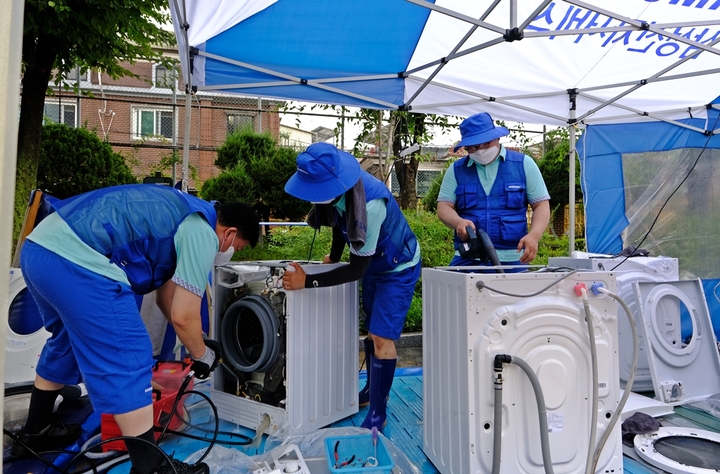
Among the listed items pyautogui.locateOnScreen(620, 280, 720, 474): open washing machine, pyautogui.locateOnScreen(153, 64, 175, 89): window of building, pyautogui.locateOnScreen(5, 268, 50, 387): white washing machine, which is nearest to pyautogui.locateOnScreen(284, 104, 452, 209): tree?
pyautogui.locateOnScreen(153, 64, 175, 89): window of building

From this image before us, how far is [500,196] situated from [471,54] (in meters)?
1.52

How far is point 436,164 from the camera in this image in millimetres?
12250

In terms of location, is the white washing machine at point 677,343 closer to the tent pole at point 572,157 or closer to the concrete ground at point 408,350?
the tent pole at point 572,157

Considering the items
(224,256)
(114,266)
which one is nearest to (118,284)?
(114,266)

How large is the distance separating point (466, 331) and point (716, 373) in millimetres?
2429

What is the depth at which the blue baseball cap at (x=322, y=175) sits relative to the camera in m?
2.24

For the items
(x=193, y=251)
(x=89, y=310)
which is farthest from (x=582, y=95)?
(x=89, y=310)

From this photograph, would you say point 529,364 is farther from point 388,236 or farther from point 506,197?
point 506,197

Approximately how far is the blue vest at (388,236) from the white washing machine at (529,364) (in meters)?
0.64

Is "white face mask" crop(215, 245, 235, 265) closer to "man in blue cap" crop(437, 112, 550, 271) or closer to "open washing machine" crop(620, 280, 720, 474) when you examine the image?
"man in blue cap" crop(437, 112, 550, 271)

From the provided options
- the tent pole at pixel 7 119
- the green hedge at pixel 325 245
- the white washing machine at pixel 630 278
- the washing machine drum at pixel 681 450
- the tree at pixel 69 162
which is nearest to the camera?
the tent pole at pixel 7 119

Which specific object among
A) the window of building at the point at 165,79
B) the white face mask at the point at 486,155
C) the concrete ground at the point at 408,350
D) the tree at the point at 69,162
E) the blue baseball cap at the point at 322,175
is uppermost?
the window of building at the point at 165,79

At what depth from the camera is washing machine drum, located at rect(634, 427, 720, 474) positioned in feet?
6.79

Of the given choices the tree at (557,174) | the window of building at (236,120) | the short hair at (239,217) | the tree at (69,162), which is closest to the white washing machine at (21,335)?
the short hair at (239,217)
